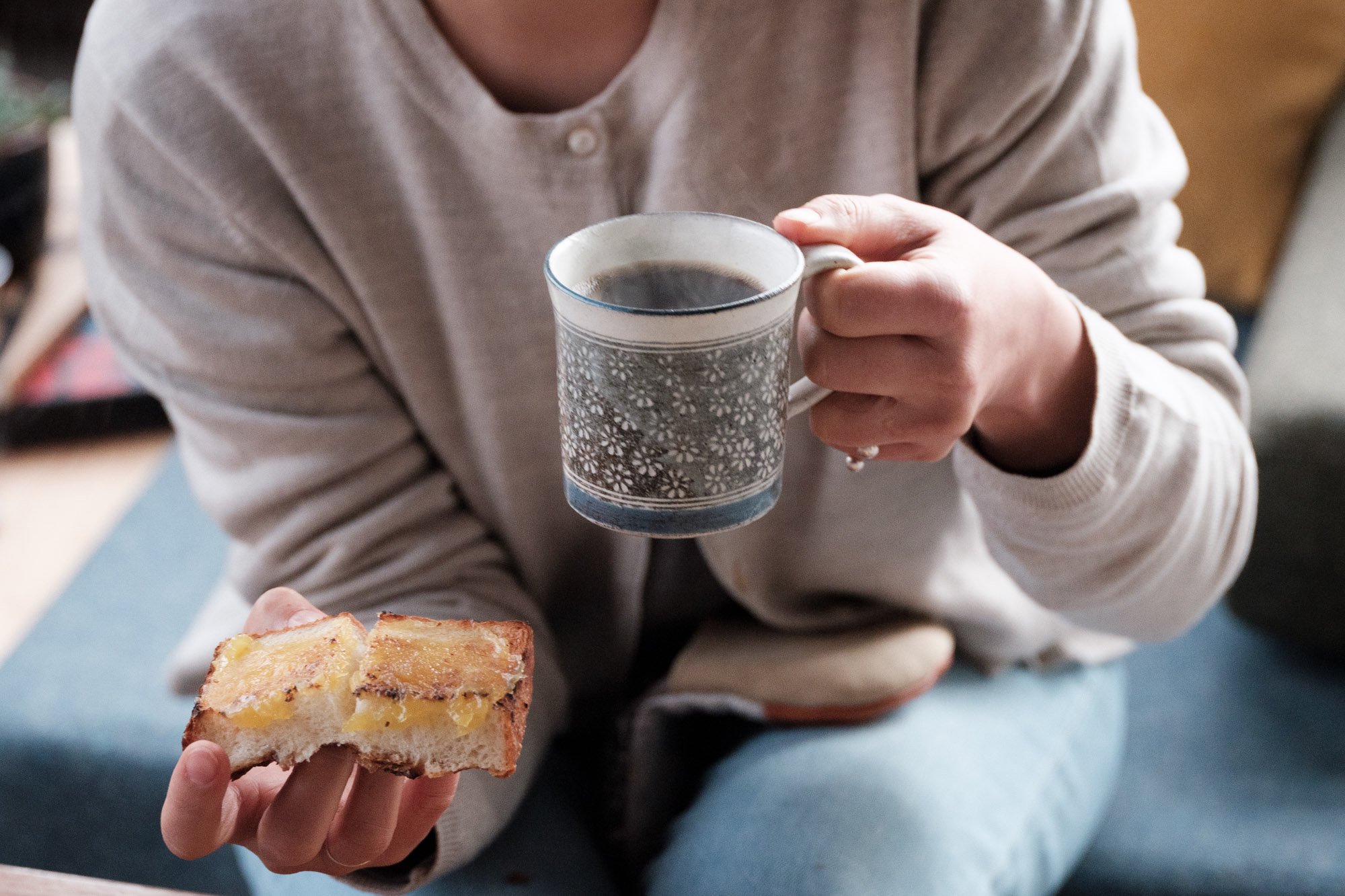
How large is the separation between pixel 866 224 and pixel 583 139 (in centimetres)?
21

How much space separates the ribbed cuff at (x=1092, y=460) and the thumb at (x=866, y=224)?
0.41 ft

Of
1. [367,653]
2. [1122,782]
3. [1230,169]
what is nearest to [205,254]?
[367,653]

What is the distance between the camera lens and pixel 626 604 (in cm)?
88

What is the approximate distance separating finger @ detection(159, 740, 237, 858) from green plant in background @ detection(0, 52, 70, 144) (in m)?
1.32

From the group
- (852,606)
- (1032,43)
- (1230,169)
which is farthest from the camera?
(1230,169)

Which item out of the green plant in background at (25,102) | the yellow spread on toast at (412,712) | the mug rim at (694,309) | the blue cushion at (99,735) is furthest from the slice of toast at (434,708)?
the green plant in background at (25,102)

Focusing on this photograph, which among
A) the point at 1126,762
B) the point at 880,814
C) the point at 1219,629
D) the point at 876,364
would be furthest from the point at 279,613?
the point at 1219,629

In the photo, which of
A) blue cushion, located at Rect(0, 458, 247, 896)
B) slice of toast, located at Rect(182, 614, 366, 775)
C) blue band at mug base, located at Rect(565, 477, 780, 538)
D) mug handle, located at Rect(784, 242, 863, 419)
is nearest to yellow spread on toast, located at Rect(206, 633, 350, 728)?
slice of toast, located at Rect(182, 614, 366, 775)

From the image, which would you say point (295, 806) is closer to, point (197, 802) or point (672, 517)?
point (197, 802)

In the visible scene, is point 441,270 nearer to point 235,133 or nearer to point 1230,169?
point 235,133

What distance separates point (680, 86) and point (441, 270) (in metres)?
0.20

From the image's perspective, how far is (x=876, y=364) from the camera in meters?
0.53

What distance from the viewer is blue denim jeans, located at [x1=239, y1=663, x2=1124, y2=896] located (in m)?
0.75

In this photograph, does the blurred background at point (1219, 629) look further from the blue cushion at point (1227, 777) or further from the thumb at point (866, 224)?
the thumb at point (866, 224)
